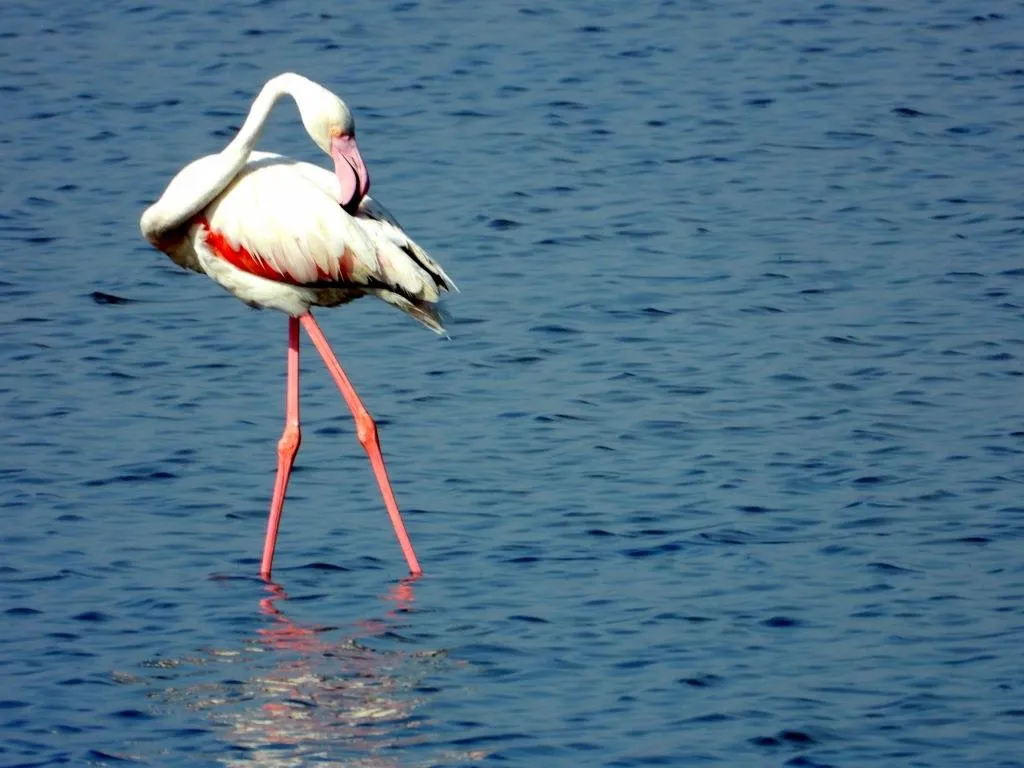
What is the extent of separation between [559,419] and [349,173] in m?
2.11

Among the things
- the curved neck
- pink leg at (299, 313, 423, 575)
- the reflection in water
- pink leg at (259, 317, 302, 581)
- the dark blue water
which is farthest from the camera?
pink leg at (259, 317, 302, 581)

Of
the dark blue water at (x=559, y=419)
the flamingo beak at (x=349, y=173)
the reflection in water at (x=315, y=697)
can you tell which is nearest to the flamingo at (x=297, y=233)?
the flamingo beak at (x=349, y=173)

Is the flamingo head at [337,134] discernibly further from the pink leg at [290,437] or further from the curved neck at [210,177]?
the pink leg at [290,437]

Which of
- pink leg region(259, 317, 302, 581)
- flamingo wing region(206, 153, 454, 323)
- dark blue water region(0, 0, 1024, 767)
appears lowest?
Answer: dark blue water region(0, 0, 1024, 767)

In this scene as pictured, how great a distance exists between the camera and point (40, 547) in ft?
29.8

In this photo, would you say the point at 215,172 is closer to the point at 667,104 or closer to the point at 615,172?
the point at 615,172

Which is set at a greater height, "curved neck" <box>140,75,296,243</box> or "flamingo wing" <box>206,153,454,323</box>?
"curved neck" <box>140,75,296,243</box>

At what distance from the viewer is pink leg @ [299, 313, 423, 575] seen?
895cm

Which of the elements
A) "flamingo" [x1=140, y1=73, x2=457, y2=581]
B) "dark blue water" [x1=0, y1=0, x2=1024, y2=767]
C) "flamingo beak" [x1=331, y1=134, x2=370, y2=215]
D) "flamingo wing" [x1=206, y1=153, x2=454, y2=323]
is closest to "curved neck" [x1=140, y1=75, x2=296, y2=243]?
"flamingo" [x1=140, y1=73, x2=457, y2=581]

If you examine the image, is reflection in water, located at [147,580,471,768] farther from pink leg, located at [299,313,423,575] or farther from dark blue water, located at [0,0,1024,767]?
pink leg, located at [299,313,423,575]

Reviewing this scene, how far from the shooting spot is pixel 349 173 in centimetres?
905

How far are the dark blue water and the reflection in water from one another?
22mm

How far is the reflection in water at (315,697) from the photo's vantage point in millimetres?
7102

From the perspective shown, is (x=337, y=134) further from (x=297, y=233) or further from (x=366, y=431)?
(x=366, y=431)
